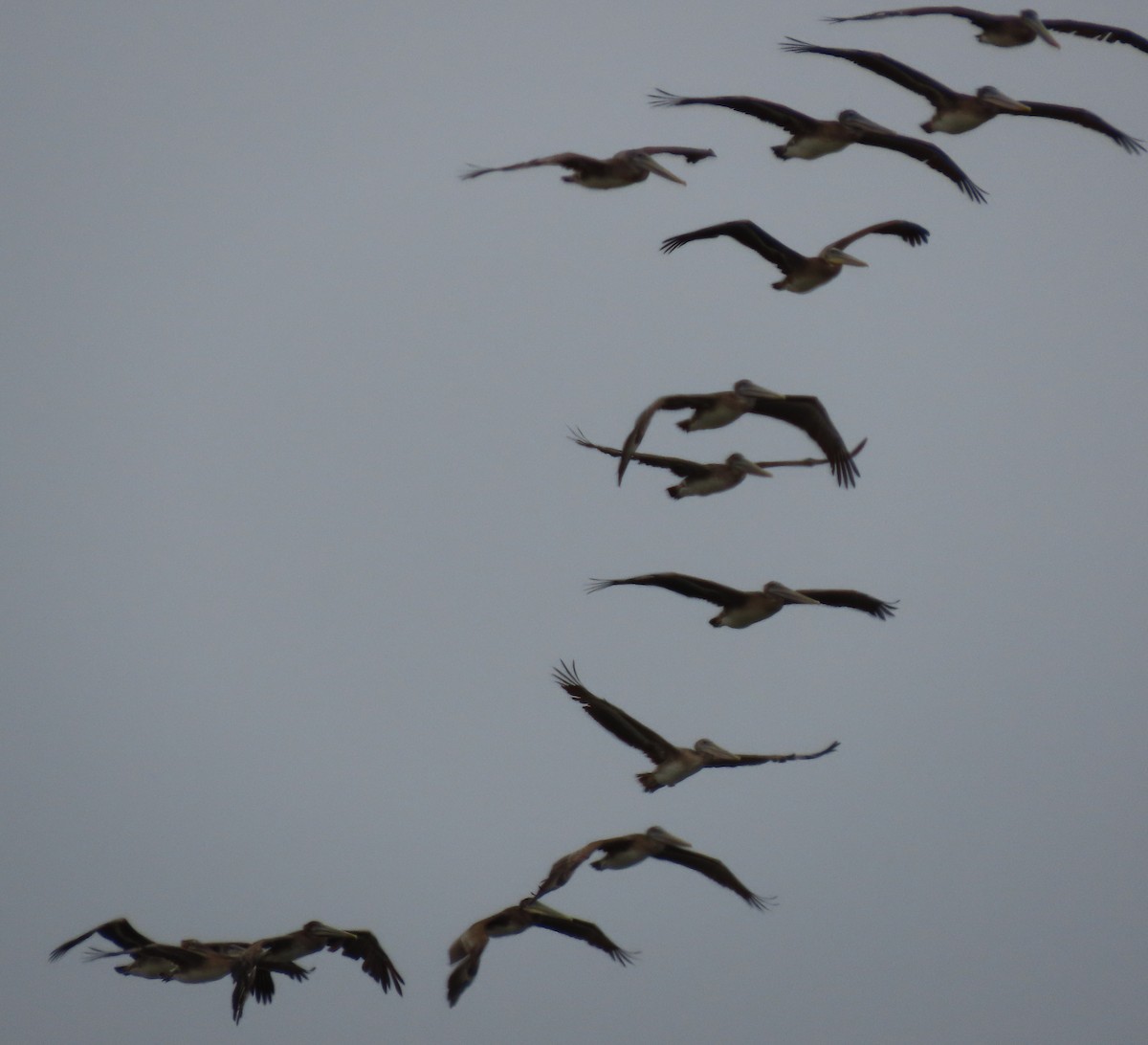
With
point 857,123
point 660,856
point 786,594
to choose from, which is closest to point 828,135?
point 857,123

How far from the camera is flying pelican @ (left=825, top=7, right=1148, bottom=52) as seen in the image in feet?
85.9

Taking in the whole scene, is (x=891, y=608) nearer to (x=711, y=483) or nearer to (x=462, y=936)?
(x=711, y=483)

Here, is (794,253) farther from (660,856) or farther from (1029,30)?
(660,856)

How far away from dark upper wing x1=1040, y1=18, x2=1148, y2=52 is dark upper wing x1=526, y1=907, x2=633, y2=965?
12.9 m

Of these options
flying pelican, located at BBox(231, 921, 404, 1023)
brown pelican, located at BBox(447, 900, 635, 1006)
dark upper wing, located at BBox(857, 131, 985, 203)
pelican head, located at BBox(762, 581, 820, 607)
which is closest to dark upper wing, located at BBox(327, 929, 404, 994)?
flying pelican, located at BBox(231, 921, 404, 1023)

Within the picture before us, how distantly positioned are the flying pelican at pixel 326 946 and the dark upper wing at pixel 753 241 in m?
9.24

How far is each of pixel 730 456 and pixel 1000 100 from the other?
5682 millimetres

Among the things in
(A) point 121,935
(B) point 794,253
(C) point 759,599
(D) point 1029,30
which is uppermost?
(D) point 1029,30

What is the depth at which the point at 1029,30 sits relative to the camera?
2634 cm

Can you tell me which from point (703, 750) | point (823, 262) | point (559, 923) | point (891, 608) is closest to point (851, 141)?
point (823, 262)

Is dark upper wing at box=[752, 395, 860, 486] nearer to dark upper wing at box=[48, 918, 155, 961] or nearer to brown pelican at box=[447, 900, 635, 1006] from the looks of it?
brown pelican at box=[447, 900, 635, 1006]

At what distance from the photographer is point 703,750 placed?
83.6ft

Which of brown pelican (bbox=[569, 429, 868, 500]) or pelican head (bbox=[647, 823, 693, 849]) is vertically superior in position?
brown pelican (bbox=[569, 429, 868, 500])

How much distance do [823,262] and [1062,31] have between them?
4726 mm
